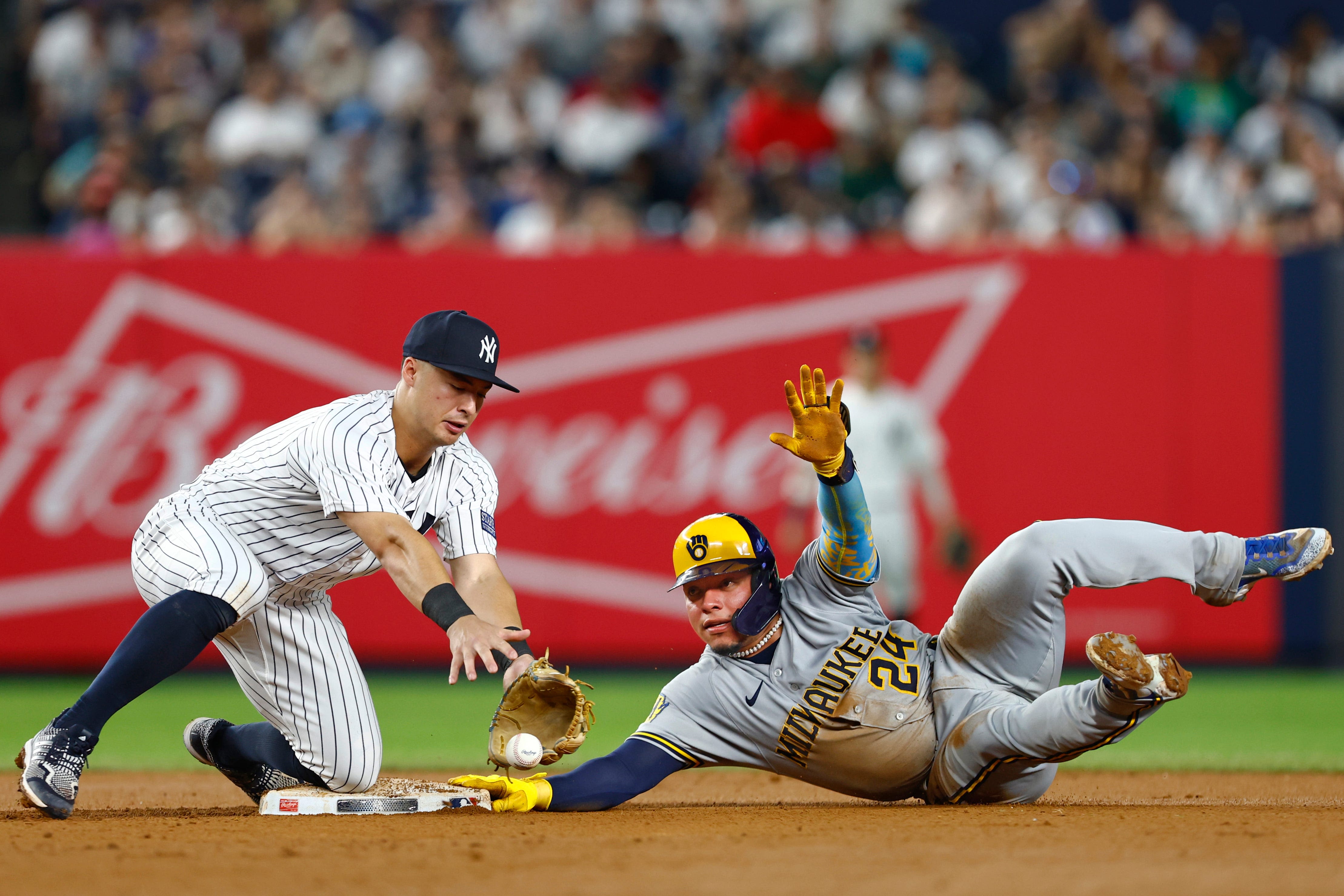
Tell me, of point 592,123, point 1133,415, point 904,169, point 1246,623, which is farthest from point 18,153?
point 1246,623

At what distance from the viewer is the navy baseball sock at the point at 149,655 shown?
5.00 metres

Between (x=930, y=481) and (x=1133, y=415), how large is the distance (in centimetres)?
227

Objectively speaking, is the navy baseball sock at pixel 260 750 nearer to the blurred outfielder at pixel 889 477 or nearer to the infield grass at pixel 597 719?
the infield grass at pixel 597 719

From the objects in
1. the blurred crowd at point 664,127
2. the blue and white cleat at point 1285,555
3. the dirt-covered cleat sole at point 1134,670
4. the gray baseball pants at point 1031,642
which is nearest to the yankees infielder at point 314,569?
the gray baseball pants at point 1031,642

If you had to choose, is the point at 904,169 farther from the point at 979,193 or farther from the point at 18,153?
the point at 18,153

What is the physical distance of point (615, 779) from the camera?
17.1ft

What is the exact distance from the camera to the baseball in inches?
196

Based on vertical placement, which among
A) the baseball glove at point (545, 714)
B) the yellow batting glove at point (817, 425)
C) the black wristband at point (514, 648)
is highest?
the yellow batting glove at point (817, 425)

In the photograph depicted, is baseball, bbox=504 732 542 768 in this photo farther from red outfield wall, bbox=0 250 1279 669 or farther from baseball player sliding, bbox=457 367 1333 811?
red outfield wall, bbox=0 250 1279 669

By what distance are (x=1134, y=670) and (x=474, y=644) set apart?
190cm

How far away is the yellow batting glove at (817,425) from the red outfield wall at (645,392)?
637 cm

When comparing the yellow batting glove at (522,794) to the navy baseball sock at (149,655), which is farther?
the yellow batting glove at (522,794)

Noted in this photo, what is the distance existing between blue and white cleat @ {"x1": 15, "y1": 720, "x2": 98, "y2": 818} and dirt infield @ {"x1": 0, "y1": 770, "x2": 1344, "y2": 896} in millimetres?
88

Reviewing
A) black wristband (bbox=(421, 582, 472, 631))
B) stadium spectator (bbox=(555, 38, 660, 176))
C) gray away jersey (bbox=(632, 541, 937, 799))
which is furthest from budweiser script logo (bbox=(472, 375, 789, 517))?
black wristband (bbox=(421, 582, 472, 631))
